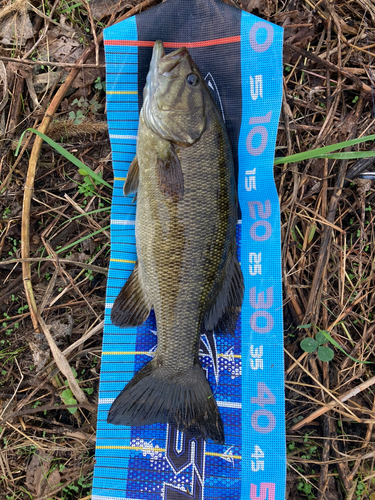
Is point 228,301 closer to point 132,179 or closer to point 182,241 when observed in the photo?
point 182,241

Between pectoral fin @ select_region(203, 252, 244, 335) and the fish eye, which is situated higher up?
the fish eye

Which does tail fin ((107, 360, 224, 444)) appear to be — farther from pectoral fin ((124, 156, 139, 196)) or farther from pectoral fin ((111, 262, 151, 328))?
pectoral fin ((124, 156, 139, 196))

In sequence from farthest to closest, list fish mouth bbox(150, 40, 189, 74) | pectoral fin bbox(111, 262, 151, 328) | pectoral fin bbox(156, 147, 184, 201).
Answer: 1. pectoral fin bbox(111, 262, 151, 328)
2. fish mouth bbox(150, 40, 189, 74)
3. pectoral fin bbox(156, 147, 184, 201)

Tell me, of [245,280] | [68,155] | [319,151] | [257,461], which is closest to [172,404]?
[257,461]

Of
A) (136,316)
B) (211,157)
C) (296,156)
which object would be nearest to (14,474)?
(136,316)

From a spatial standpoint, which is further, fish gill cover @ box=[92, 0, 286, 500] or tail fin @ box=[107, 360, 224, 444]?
fish gill cover @ box=[92, 0, 286, 500]

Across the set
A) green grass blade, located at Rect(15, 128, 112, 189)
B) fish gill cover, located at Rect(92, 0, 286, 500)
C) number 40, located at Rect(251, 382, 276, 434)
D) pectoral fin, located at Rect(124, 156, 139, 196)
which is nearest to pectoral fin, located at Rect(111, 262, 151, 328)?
fish gill cover, located at Rect(92, 0, 286, 500)
